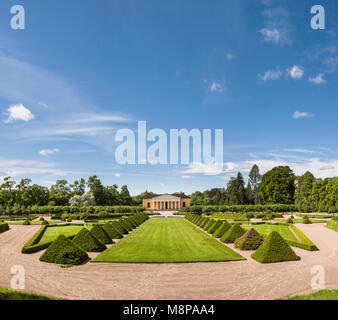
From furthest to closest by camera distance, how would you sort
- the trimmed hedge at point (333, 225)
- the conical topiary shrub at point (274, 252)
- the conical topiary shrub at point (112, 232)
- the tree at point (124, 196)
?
1. the tree at point (124, 196)
2. the trimmed hedge at point (333, 225)
3. the conical topiary shrub at point (112, 232)
4. the conical topiary shrub at point (274, 252)

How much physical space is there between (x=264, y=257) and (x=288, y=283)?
12.9 ft

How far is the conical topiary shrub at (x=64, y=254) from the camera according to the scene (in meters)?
15.8

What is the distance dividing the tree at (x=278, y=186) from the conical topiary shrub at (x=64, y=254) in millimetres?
72735

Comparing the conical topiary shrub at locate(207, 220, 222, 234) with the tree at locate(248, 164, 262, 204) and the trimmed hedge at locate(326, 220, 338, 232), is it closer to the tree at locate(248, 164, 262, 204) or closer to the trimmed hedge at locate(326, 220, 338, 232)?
the trimmed hedge at locate(326, 220, 338, 232)

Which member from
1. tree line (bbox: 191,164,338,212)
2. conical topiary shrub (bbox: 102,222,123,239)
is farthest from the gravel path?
tree line (bbox: 191,164,338,212)

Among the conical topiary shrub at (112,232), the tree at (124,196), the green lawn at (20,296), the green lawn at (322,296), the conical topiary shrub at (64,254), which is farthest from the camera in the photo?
the tree at (124,196)

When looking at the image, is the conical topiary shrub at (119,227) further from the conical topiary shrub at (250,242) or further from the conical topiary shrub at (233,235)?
the conical topiary shrub at (250,242)

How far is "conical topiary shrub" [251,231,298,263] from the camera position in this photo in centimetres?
1624

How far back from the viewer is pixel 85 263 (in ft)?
52.6

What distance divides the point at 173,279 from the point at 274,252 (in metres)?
7.72

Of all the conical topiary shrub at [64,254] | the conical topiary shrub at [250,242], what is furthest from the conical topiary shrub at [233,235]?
A: the conical topiary shrub at [64,254]

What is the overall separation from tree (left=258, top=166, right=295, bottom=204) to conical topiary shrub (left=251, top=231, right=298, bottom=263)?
65.6 metres

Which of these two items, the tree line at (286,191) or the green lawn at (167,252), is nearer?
the green lawn at (167,252)
